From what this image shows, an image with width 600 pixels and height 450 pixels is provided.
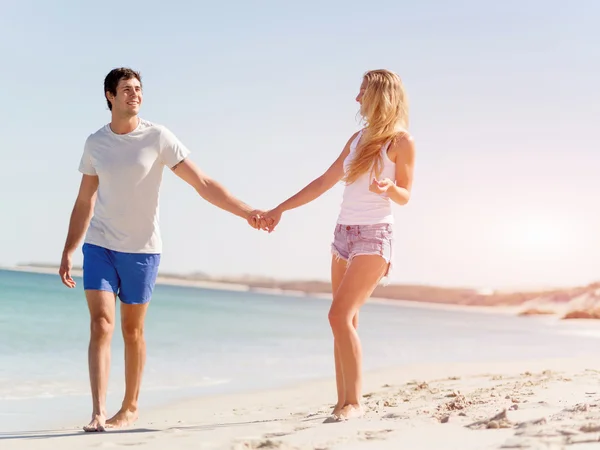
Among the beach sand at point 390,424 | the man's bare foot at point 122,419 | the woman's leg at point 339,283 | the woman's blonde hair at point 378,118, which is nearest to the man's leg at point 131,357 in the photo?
the man's bare foot at point 122,419

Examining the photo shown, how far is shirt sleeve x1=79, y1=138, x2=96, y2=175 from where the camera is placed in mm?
4504

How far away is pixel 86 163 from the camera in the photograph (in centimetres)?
A: 453

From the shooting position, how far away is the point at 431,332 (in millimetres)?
17766

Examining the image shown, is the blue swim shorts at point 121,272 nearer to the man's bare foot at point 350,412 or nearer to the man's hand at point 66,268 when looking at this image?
the man's hand at point 66,268

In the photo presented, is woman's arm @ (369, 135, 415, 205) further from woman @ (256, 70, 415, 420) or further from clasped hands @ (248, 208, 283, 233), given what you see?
clasped hands @ (248, 208, 283, 233)

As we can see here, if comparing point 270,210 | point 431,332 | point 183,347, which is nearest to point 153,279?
point 270,210

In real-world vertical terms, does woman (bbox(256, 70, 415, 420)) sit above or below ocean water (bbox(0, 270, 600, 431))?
above

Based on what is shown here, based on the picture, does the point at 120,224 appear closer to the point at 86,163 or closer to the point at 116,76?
the point at 86,163

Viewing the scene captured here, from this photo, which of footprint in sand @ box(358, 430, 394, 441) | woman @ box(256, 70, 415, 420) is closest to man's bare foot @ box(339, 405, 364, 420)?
woman @ box(256, 70, 415, 420)

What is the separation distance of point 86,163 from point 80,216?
1.11 feet

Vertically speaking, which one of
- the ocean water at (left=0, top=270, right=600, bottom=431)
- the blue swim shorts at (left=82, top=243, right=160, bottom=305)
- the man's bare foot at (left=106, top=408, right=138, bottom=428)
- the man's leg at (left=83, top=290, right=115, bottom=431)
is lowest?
the ocean water at (left=0, top=270, right=600, bottom=431)

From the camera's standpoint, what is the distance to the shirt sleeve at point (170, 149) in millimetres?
4508

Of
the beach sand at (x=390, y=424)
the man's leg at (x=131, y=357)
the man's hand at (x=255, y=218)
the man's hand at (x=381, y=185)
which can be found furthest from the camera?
the man's hand at (x=255, y=218)

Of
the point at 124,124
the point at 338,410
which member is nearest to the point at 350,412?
the point at 338,410
